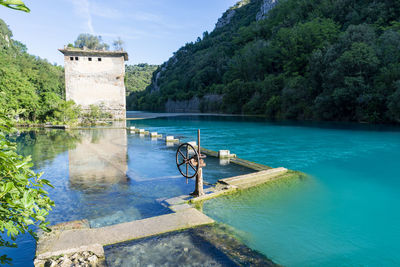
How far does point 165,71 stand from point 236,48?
4301cm

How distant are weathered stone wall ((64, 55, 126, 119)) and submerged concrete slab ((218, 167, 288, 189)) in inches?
1056

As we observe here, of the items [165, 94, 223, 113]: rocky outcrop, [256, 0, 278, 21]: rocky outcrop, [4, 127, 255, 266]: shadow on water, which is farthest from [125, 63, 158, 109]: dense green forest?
[4, 127, 255, 266]: shadow on water

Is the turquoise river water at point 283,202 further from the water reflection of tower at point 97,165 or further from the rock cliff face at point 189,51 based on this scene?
the rock cliff face at point 189,51

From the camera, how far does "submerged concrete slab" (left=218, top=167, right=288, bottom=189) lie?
8125 millimetres

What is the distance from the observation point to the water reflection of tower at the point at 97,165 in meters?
8.60

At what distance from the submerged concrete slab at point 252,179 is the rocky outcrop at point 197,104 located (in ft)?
189

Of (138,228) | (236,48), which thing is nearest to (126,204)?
(138,228)

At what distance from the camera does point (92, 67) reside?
31.5 meters

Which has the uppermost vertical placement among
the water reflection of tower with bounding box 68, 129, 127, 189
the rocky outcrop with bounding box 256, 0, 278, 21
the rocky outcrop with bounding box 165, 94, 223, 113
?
the rocky outcrop with bounding box 256, 0, 278, 21

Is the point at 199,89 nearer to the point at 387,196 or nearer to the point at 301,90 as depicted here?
the point at 301,90

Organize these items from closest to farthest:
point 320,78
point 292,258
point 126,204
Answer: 1. point 292,258
2. point 126,204
3. point 320,78

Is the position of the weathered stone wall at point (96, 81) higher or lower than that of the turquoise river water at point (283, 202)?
higher

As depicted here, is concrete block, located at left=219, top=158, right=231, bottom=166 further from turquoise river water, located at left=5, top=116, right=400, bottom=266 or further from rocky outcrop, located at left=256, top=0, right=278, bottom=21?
rocky outcrop, located at left=256, top=0, right=278, bottom=21

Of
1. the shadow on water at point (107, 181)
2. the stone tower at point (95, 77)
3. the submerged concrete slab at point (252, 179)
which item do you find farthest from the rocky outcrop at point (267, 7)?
the submerged concrete slab at point (252, 179)
